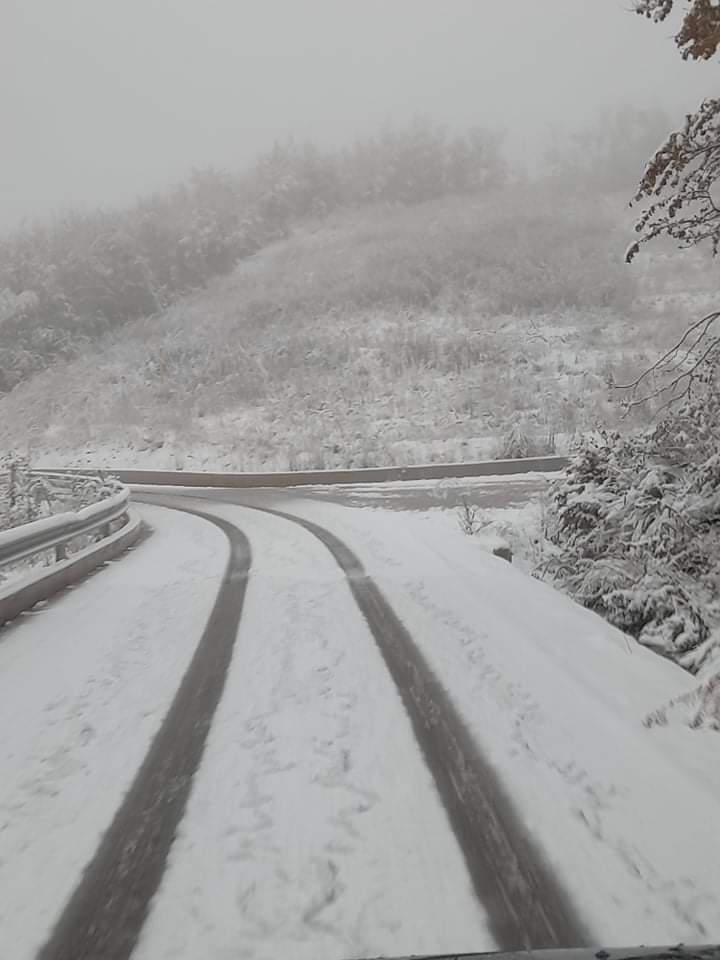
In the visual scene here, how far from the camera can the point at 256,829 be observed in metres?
2.37

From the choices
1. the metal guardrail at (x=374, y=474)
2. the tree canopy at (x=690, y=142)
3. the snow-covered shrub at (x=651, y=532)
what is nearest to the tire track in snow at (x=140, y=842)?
the snow-covered shrub at (x=651, y=532)

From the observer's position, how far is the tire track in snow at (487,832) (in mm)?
1832

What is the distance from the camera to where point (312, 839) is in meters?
2.29

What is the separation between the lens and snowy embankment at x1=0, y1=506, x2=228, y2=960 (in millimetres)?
2176

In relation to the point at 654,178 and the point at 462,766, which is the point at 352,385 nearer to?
the point at 654,178

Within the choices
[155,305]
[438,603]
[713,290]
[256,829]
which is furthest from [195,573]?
[155,305]

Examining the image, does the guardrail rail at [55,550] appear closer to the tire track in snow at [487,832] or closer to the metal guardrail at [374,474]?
the tire track in snow at [487,832]

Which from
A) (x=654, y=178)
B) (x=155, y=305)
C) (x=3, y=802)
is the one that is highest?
(x=155, y=305)

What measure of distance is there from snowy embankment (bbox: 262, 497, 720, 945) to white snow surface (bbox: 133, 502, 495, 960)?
18.3 inches

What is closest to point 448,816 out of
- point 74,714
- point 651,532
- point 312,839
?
point 312,839

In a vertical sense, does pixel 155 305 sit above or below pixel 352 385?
above

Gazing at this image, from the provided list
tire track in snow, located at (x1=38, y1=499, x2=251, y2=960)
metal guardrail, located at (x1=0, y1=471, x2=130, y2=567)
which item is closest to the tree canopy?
tire track in snow, located at (x1=38, y1=499, x2=251, y2=960)

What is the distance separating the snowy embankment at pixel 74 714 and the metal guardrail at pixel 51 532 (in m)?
0.61

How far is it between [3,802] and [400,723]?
2.00 m
